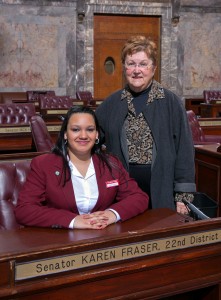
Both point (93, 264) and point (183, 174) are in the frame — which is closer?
point (93, 264)

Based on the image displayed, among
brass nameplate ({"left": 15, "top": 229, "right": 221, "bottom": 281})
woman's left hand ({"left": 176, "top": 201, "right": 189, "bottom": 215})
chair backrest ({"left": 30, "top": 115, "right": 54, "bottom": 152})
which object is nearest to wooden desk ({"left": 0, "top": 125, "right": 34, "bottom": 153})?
chair backrest ({"left": 30, "top": 115, "right": 54, "bottom": 152})

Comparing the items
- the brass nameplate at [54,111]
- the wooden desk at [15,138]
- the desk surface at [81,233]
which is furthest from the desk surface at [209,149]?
the brass nameplate at [54,111]

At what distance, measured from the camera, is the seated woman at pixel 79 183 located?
223 centimetres

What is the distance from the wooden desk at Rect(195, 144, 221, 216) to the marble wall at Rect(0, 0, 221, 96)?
323 inches

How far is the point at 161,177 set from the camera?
275 cm

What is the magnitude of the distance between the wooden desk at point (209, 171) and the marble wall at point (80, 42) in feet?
26.9

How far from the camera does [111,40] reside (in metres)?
13.0

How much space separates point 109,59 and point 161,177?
10739 mm

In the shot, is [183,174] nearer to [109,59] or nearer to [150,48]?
[150,48]

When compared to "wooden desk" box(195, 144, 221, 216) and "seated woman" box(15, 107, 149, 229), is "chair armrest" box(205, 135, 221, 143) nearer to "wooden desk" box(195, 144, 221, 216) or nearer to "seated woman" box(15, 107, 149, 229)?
"wooden desk" box(195, 144, 221, 216)

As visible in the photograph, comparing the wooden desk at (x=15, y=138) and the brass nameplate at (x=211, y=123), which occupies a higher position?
the brass nameplate at (x=211, y=123)

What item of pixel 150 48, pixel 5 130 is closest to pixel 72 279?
pixel 150 48

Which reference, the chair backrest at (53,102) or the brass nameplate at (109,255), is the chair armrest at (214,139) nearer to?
the chair backrest at (53,102)

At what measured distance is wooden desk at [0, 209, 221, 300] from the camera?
1567mm
